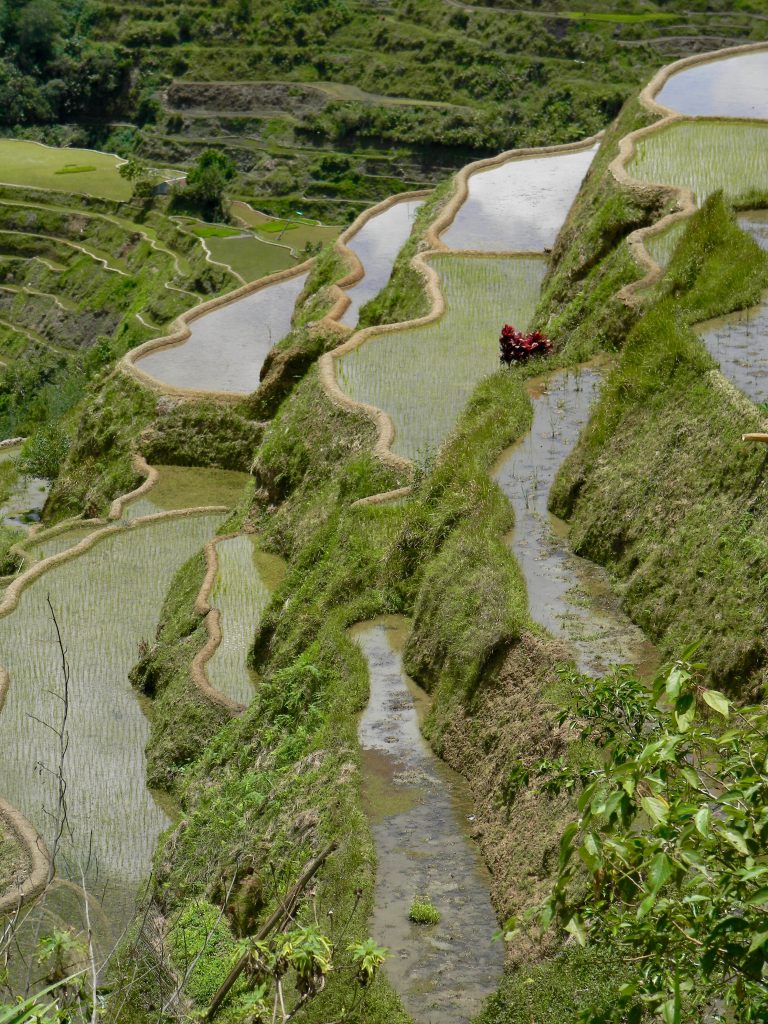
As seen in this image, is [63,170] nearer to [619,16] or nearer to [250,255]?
[250,255]

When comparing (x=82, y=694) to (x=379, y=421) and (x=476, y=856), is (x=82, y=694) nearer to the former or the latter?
(x=379, y=421)

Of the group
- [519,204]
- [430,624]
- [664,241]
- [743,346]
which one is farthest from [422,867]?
[519,204]

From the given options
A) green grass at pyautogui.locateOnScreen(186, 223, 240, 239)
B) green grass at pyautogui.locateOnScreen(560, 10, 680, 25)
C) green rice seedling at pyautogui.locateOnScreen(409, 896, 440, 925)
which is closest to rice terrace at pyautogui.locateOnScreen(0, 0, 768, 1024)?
green rice seedling at pyautogui.locateOnScreen(409, 896, 440, 925)

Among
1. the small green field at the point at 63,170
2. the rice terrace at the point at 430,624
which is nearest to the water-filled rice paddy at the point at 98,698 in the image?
the rice terrace at the point at 430,624

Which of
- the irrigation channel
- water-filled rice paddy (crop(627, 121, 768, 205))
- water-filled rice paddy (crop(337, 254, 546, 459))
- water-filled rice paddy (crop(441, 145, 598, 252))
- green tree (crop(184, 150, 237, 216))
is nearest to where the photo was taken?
the irrigation channel

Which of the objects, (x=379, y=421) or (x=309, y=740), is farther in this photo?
(x=379, y=421)

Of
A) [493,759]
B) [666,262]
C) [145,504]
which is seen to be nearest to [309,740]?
[493,759]

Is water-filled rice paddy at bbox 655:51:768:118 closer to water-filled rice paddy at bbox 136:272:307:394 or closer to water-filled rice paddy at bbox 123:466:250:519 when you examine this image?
water-filled rice paddy at bbox 136:272:307:394
